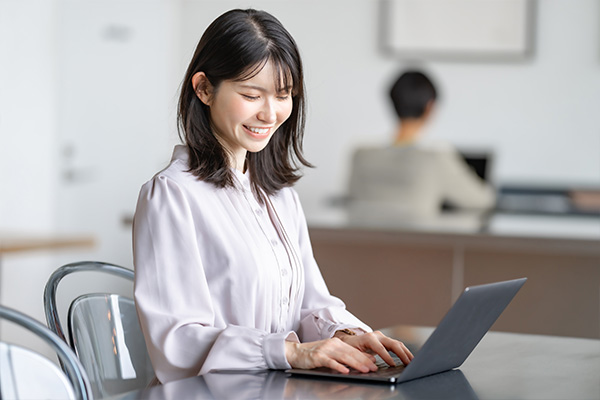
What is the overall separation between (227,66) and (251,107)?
2.9 inches

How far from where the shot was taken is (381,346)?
4.01ft

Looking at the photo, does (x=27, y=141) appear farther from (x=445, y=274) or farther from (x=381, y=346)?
(x=381, y=346)

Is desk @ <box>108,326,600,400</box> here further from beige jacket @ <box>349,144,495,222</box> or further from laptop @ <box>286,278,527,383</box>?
beige jacket @ <box>349,144,495,222</box>

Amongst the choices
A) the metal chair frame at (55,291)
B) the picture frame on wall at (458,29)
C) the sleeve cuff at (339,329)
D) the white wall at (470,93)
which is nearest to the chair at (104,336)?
the metal chair frame at (55,291)

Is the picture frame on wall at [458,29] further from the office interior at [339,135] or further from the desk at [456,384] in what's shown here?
the desk at [456,384]

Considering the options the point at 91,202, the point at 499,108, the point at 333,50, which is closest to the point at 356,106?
the point at 333,50

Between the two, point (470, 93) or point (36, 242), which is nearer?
point (36, 242)

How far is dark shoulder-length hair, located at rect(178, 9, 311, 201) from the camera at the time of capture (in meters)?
1.33

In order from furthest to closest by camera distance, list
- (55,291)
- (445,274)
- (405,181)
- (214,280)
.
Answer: (405,181)
(445,274)
(55,291)
(214,280)

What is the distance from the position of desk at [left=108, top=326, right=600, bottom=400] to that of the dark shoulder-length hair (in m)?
0.37

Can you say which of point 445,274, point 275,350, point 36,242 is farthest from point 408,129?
point 275,350

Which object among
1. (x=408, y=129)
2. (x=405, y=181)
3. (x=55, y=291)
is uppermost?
(x=408, y=129)

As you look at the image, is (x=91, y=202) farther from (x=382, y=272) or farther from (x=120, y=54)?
(x=382, y=272)

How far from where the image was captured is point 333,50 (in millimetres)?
5992
